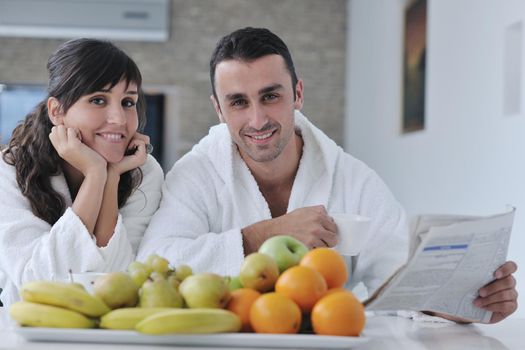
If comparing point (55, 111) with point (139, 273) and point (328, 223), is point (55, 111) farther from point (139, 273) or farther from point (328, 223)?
point (139, 273)

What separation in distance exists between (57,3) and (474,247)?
677 centimetres

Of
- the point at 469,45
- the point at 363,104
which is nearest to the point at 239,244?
the point at 469,45

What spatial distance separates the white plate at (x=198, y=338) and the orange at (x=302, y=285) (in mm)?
54

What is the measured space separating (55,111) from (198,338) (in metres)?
1.26

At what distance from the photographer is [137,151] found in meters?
2.17

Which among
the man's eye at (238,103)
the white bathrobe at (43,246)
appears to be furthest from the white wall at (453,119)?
the white bathrobe at (43,246)

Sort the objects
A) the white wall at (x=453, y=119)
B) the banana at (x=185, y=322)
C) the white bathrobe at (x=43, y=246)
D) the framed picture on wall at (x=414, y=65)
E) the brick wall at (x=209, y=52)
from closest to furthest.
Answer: the banana at (x=185, y=322), the white bathrobe at (x=43, y=246), the white wall at (x=453, y=119), the framed picture on wall at (x=414, y=65), the brick wall at (x=209, y=52)

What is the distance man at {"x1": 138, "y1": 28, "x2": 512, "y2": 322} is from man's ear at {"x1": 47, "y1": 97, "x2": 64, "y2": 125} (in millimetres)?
364

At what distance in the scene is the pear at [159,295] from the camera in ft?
3.64

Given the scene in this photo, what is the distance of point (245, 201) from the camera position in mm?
2217

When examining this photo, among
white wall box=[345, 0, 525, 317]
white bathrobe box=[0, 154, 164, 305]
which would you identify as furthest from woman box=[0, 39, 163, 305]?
white wall box=[345, 0, 525, 317]

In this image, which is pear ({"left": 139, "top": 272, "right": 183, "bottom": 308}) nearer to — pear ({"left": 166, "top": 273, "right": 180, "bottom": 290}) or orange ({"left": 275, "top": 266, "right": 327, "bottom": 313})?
pear ({"left": 166, "top": 273, "right": 180, "bottom": 290})

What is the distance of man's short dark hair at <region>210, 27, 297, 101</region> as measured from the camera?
212 centimetres

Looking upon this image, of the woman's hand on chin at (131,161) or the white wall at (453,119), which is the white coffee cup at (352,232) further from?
the white wall at (453,119)
